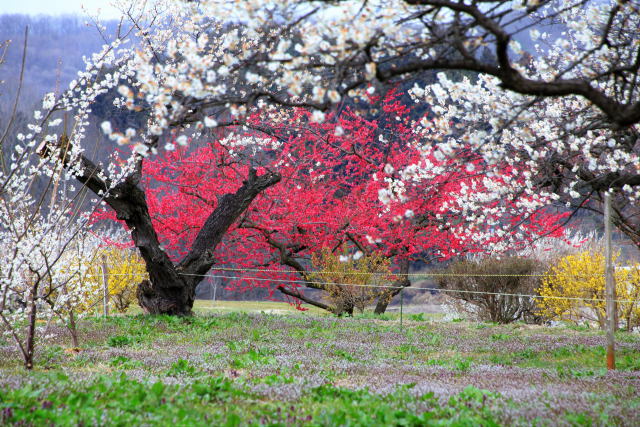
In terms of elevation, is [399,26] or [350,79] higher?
[399,26]

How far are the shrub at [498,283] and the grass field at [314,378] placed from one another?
4.25m

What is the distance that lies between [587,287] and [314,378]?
13631 mm

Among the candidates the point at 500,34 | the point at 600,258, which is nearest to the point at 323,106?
the point at 500,34

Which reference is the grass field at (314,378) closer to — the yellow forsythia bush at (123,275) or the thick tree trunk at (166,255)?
the thick tree trunk at (166,255)

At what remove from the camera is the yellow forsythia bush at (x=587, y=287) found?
16.5 m

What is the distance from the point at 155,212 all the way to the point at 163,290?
13.6 feet

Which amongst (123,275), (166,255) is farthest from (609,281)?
(123,275)

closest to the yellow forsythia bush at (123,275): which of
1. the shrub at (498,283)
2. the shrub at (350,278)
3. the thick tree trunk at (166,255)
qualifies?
the thick tree trunk at (166,255)

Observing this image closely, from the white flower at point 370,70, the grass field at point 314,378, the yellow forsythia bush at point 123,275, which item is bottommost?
the grass field at point 314,378

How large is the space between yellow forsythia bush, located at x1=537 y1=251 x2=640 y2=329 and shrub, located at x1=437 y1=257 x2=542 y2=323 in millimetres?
493

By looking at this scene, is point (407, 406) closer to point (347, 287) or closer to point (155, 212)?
point (347, 287)

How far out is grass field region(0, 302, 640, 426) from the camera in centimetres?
437

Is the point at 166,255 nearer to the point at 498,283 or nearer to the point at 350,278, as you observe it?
the point at 350,278

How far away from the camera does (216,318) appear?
1390 cm
